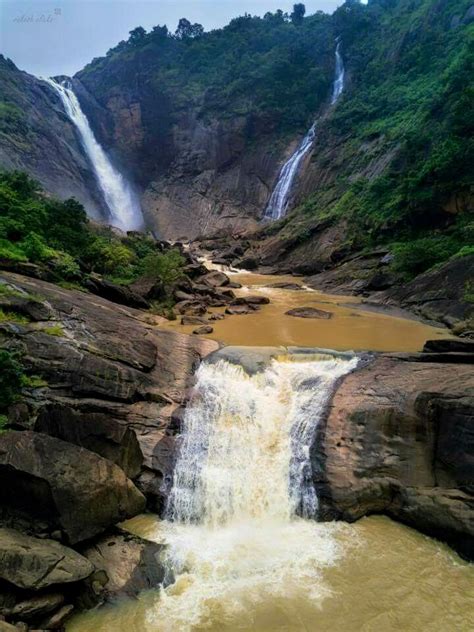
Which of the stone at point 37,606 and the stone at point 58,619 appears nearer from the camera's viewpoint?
the stone at point 37,606

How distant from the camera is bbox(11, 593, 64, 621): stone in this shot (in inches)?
252

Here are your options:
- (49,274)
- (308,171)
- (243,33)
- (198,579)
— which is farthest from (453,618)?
(243,33)

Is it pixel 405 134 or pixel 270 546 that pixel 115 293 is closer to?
pixel 270 546

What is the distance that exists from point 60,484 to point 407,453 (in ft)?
23.4

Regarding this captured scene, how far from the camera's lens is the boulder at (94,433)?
8.95 m

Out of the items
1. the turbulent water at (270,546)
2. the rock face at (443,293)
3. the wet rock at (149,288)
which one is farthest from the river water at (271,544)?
the wet rock at (149,288)

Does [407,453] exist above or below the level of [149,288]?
below

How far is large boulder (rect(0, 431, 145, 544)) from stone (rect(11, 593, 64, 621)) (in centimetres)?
99

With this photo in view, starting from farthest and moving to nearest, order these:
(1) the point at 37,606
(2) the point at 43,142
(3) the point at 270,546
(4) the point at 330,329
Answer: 1. (2) the point at 43,142
2. (4) the point at 330,329
3. (3) the point at 270,546
4. (1) the point at 37,606

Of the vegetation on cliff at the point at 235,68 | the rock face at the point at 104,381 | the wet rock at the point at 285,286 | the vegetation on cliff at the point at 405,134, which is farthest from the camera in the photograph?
the vegetation on cliff at the point at 235,68

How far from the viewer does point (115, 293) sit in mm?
17984

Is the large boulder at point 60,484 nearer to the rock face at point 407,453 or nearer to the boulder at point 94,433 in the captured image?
the boulder at point 94,433

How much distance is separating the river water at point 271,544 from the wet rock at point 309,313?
6.88m

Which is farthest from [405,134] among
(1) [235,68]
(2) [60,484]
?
(1) [235,68]
